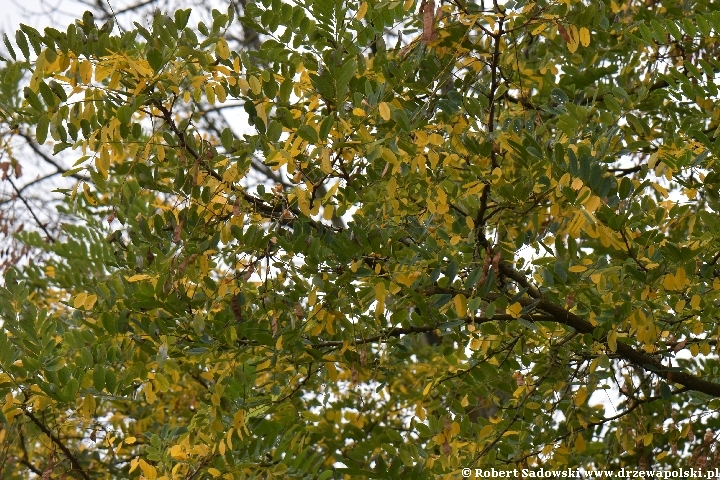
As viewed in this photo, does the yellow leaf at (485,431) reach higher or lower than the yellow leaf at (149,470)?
higher

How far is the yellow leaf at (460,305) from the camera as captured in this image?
2125mm

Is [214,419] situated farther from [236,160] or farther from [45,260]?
[45,260]

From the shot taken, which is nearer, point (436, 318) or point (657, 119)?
point (436, 318)

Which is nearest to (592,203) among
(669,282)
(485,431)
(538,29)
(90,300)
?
(669,282)

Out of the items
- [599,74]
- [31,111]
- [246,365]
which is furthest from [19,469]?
[599,74]

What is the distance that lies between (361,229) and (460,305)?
0.32 m

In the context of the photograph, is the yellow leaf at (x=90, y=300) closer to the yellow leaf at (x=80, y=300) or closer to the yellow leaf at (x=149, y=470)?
the yellow leaf at (x=80, y=300)

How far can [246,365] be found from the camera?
104 inches

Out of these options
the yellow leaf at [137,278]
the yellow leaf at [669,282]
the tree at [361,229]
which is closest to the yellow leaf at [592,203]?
the tree at [361,229]

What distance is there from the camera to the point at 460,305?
2.13 m

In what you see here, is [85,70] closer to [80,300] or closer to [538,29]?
[80,300]

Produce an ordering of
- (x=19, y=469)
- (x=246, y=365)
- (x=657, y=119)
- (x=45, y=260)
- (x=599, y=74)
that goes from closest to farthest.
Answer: (x=246, y=365)
(x=657, y=119)
(x=599, y=74)
(x=19, y=469)
(x=45, y=260)

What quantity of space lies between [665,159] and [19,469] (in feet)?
10.9

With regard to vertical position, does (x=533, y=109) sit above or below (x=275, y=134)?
above
